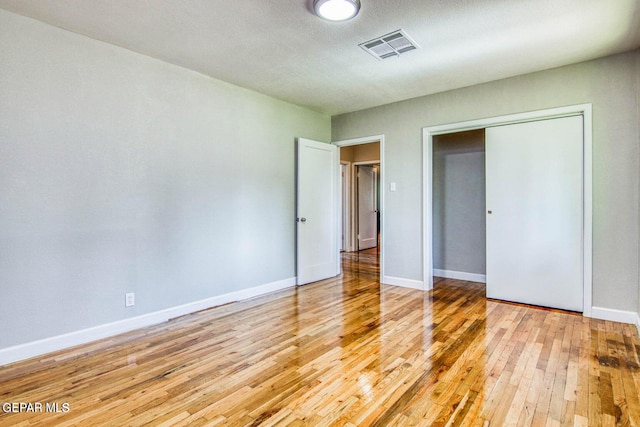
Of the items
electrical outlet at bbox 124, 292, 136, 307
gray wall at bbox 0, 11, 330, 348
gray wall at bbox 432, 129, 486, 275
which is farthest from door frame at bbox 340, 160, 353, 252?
electrical outlet at bbox 124, 292, 136, 307

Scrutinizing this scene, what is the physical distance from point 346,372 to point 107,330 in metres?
2.08

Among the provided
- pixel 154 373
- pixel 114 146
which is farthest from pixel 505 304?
pixel 114 146

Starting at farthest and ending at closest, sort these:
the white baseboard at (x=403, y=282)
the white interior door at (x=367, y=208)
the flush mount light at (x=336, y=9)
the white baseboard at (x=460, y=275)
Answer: the white interior door at (x=367, y=208)
the white baseboard at (x=460, y=275)
the white baseboard at (x=403, y=282)
the flush mount light at (x=336, y=9)

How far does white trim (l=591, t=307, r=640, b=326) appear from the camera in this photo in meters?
3.02

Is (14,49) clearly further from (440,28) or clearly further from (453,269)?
(453,269)

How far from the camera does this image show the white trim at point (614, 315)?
3.02m

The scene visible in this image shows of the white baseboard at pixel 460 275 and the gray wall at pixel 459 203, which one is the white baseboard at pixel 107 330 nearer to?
the white baseboard at pixel 460 275

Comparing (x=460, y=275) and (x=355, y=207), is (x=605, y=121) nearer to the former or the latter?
(x=460, y=275)

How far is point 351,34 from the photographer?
268 cm

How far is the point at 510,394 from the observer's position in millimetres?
1942

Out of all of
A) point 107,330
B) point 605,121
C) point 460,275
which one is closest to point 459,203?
point 460,275

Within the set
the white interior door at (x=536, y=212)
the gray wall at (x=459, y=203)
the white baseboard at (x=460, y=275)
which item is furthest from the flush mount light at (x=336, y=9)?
the white baseboard at (x=460, y=275)

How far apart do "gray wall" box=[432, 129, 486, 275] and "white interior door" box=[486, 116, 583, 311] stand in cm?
91

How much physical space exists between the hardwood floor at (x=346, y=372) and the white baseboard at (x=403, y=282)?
3.12 feet
